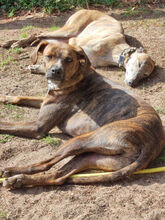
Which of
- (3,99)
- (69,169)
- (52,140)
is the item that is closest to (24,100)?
(3,99)

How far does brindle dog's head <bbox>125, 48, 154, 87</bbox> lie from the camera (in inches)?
267

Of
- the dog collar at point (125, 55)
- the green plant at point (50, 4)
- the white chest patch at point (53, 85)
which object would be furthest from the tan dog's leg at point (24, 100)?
the green plant at point (50, 4)

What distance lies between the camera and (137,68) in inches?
272

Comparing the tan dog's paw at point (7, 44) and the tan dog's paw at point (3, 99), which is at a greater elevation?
the tan dog's paw at point (7, 44)

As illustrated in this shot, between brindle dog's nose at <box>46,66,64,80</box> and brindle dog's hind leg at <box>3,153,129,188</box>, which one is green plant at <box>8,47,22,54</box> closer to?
brindle dog's nose at <box>46,66,64,80</box>

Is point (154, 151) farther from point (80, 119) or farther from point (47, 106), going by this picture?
point (47, 106)

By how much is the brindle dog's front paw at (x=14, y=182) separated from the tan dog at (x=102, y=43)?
11.2ft

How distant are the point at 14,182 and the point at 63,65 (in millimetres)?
1680

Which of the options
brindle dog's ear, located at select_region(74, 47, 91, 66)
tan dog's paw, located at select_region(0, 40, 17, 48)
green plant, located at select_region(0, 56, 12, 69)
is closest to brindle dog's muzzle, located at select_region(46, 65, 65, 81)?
brindle dog's ear, located at select_region(74, 47, 91, 66)

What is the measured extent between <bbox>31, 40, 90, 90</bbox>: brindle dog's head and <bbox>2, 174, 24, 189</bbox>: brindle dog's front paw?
1.43 meters

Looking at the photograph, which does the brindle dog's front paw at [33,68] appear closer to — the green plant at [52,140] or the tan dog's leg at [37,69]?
the tan dog's leg at [37,69]

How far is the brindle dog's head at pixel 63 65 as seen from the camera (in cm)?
476

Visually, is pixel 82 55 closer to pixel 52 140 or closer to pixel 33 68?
pixel 52 140

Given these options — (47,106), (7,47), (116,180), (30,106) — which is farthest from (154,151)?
(7,47)
